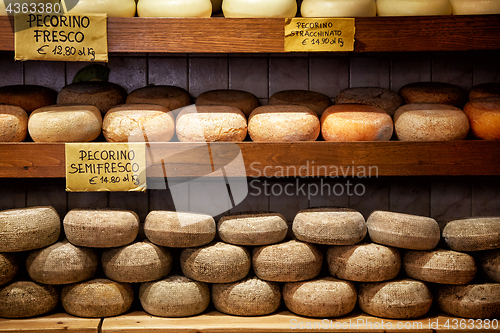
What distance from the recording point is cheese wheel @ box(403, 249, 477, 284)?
1446 millimetres

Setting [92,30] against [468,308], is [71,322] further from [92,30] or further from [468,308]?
[468,308]

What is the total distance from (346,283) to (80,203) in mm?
1340

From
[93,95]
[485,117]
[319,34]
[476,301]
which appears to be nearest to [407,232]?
[476,301]

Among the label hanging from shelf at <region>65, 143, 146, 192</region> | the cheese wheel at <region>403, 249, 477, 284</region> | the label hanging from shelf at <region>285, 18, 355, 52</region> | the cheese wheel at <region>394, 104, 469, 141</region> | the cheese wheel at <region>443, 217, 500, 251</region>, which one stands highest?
the label hanging from shelf at <region>285, 18, 355, 52</region>

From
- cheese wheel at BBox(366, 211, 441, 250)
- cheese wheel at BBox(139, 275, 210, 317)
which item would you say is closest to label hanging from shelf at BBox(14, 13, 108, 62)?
cheese wheel at BBox(139, 275, 210, 317)

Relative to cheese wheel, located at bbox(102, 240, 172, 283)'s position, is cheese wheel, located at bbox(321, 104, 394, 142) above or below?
above

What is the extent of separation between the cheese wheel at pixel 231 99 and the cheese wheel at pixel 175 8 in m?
0.35

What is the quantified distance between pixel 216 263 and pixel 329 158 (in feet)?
2.01

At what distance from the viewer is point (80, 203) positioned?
1879 mm

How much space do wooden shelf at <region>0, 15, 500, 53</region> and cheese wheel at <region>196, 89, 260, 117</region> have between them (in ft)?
1.00

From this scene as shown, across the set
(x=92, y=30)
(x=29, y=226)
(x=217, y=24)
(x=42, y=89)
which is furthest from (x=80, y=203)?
(x=217, y=24)

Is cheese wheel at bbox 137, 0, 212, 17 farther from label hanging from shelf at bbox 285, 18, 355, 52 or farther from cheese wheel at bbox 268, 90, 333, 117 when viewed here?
cheese wheel at bbox 268, 90, 333, 117

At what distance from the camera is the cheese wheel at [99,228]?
4.79ft

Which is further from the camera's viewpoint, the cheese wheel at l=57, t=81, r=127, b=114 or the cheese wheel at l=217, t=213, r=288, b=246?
the cheese wheel at l=57, t=81, r=127, b=114
